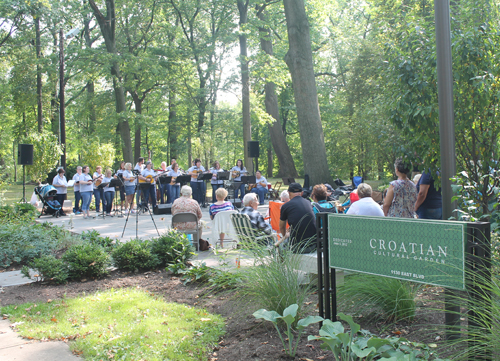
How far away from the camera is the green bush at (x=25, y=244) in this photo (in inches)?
301

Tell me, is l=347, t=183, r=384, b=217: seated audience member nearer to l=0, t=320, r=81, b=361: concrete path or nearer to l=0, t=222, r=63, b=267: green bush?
l=0, t=320, r=81, b=361: concrete path

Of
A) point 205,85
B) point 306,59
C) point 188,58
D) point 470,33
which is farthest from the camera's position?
point 205,85

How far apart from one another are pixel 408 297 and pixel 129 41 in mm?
29318

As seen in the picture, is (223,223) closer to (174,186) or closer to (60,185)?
(174,186)

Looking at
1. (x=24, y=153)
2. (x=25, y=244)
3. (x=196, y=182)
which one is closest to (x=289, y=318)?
(x=25, y=244)

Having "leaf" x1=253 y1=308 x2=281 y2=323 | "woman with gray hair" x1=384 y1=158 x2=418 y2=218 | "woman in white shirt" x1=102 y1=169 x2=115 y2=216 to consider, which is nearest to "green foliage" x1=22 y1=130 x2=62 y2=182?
"woman in white shirt" x1=102 y1=169 x2=115 y2=216

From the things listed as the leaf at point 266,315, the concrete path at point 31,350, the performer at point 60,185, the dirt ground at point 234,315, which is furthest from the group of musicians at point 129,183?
the leaf at point 266,315

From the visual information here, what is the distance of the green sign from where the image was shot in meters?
2.67

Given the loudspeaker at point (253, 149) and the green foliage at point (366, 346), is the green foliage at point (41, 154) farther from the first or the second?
the green foliage at point (366, 346)

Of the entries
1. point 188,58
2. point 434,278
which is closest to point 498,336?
point 434,278

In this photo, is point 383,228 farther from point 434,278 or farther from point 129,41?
point 129,41

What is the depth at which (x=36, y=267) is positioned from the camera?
611 cm

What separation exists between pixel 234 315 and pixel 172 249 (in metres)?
2.64

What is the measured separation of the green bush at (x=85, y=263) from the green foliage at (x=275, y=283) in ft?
10.0
